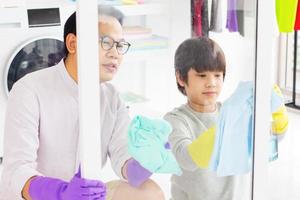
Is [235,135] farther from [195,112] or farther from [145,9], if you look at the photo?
[145,9]

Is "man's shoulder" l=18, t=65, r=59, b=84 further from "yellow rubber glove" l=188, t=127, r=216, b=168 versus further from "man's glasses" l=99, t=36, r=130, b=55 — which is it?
Result: "yellow rubber glove" l=188, t=127, r=216, b=168

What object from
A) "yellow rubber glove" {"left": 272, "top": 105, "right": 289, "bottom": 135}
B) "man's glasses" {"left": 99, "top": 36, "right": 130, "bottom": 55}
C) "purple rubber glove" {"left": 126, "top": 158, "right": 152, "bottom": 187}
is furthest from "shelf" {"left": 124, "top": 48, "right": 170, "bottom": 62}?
"yellow rubber glove" {"left": 272, "top": 105, "right": 289, "bottom": 135}

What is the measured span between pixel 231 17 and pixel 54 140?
0.52 metres

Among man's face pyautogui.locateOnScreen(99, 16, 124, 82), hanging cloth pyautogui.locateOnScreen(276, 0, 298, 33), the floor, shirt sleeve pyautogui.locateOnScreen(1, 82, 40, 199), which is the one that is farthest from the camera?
the floor

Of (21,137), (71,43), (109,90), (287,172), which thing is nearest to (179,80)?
(109,90)

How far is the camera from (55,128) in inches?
53.1

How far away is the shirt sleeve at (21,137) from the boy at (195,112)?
1.14 feet

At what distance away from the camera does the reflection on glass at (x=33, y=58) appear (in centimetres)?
291

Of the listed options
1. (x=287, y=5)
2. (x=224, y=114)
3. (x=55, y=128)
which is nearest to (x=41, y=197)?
(x=55, y=128)

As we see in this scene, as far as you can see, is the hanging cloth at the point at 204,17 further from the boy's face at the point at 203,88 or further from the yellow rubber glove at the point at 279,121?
the yellow rubber glove at the point at 279,121

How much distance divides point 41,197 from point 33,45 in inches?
70.1

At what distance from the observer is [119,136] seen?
4.01 feet

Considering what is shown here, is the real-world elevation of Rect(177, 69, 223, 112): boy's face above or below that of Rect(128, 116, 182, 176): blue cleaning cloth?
above

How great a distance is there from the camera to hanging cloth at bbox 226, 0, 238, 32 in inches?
49.1
